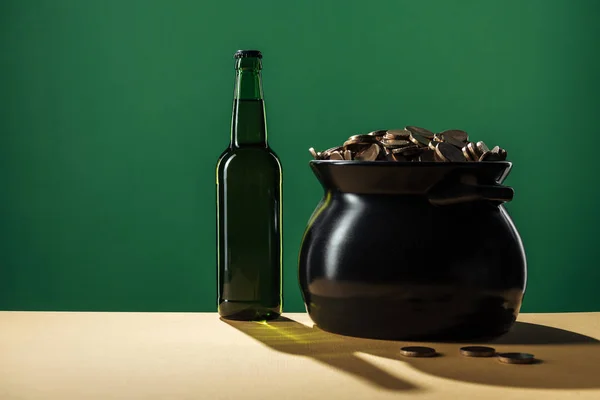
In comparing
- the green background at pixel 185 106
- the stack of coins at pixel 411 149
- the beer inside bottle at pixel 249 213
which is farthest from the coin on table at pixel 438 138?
the green background at pixel 185 106

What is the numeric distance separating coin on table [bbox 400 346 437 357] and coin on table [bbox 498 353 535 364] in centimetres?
7

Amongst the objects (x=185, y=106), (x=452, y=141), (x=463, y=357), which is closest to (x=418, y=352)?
(x=463, y=357)

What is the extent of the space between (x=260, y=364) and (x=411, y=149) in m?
0.29

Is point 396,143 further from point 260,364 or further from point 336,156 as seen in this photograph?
point 260,364

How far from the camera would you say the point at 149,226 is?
2.47 metres

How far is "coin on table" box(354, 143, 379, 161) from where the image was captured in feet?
3.02

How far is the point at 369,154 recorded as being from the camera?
93 cm

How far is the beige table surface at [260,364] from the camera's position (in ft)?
2.31

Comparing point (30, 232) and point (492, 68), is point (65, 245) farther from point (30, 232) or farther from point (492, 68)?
point (492, 68)

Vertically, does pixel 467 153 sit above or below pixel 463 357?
above

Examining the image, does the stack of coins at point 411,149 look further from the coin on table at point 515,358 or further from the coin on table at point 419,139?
the coin on table at point 515,358

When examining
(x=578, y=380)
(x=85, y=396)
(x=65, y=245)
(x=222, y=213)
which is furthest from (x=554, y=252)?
(x=85, y=396)

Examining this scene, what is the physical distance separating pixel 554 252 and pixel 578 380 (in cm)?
189

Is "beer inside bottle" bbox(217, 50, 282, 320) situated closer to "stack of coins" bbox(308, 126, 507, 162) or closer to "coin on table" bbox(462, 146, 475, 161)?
"stack of coins" bbox(308, 126, 507, 162)
